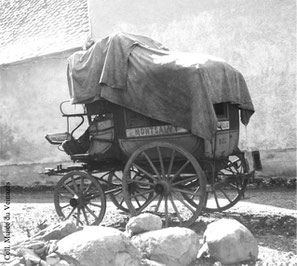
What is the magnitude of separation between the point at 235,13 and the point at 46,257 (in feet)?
29.4

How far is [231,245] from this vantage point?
187 inches

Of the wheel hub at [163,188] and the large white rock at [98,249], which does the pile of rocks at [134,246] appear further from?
the wheel hub at [163,188]

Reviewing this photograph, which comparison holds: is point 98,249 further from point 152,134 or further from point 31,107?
point 31,107

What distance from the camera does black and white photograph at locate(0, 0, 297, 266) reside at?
482 cm

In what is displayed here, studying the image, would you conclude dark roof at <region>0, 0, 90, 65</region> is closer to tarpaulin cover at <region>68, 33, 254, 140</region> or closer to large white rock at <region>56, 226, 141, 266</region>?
tarpaulin cover at <region>68, 33, 254, 140</region>

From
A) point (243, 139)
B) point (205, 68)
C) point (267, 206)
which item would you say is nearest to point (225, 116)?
point (205, 68)

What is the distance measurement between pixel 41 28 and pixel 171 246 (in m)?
11.6

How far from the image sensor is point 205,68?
242 inches

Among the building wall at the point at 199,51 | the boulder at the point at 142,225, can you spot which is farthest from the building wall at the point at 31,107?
the boulder at the point at 142,225

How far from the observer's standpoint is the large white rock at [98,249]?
4.07m

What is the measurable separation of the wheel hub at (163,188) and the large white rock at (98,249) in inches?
73.6

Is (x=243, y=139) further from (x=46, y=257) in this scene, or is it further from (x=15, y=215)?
(x=46, y=257)

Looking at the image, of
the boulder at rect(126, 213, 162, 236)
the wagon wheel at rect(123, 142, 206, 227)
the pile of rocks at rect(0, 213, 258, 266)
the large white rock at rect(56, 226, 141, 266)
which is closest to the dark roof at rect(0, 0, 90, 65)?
the wagon wheel at rect(123, 142, 206, 227)

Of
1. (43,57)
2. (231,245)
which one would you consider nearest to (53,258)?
(231,245)
